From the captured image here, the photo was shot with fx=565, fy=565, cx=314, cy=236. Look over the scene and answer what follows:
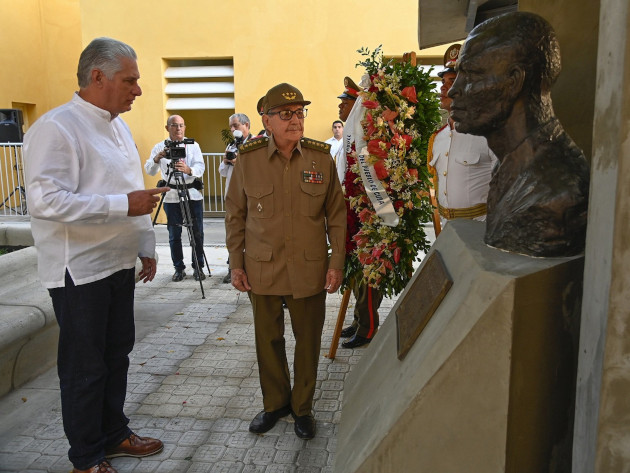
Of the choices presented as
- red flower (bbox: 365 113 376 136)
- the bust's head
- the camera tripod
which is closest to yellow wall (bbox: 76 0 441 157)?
the camera tripod

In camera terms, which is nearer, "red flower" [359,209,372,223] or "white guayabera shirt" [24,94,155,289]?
"white guayabera shirt" [24,94,155,289]

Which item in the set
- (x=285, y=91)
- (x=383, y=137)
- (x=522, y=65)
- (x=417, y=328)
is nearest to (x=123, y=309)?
(x=285, y=91)

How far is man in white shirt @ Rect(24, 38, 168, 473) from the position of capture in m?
2.42

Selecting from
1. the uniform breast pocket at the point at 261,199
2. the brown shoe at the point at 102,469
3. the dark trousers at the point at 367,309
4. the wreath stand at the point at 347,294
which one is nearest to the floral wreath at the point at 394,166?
the wreath stand at the point at 347,294

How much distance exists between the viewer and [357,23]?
1145cm

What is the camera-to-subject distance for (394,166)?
143 inches

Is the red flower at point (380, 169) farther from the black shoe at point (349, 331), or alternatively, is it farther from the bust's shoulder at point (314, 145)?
the black shoe at point (349, 331)

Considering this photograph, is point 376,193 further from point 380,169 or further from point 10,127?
point 10,127

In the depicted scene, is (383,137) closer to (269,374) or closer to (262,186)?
(262,186)

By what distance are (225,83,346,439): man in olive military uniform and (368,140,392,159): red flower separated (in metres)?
0.60

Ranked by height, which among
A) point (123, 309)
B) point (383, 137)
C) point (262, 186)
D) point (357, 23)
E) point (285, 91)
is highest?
point (357, 23)

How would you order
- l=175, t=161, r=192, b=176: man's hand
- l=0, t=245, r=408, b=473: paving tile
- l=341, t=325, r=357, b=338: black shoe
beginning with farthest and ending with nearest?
l=175, t=161, r=192, b=176: man's hand → l=341, t=325, r=357, b=338: black shoe → l=0, t=245, r=408, b=473: paving tile

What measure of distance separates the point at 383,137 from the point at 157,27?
9805mm

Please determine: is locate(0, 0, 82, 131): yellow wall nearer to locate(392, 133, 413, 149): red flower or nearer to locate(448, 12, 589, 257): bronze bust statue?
locate(392, 133, 413, 149): red flower
